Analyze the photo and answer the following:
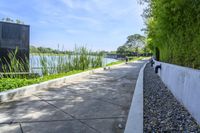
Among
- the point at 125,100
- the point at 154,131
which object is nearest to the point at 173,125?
the point at 154,131

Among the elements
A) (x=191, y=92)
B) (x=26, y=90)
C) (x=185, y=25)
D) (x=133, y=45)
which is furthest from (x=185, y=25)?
(x=133, y=45)

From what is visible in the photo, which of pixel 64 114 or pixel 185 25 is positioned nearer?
pixel 64 114

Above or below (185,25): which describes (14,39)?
below

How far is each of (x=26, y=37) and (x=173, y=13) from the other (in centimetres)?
620

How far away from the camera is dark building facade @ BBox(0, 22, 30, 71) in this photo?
8.24 metres

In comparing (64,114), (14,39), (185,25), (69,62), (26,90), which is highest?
(185,25)

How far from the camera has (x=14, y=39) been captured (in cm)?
861

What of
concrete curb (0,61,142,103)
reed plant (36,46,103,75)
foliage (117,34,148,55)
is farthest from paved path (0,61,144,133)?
foliage (117,34,148,55)

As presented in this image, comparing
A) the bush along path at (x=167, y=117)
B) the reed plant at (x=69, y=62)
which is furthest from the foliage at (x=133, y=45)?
the bush along path at (x=167, y=117)

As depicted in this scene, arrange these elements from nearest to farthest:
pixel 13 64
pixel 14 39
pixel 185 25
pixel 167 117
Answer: pixel 167 117 < pixel 185 25 < pixel 13 64 < pixel 14 39

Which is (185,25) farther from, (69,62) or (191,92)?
(69,62)

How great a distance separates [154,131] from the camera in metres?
2.96

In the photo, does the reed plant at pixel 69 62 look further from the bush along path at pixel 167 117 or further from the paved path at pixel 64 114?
the bush along path at pixel 167 117

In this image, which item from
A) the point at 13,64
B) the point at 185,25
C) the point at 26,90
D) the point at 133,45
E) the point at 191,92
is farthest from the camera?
the point at 133,45
